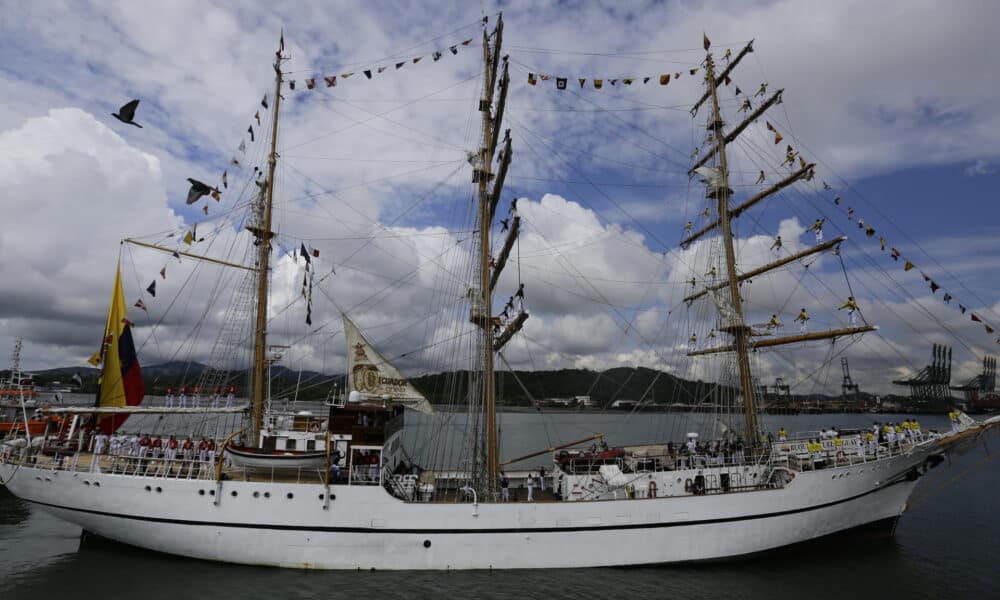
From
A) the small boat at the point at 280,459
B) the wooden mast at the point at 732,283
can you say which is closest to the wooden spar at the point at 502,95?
the wooden mast at the point at 732,283

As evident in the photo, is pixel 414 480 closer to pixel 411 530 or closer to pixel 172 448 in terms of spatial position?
pixel 411 530

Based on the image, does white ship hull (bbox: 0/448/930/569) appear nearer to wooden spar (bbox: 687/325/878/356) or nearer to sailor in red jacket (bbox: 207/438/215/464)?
sailor in red jacket (bbox: 207/438/215/464)

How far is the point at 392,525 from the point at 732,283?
60.1ft

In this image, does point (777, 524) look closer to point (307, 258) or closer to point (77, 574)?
point (307, 258)

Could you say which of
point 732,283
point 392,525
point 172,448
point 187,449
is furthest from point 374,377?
point 732,283

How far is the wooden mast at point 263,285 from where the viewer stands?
1750 cm

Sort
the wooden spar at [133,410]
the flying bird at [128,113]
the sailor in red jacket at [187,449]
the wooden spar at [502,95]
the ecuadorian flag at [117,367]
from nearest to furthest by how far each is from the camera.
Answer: the flying bird at [128,113] → the wooden spar at [133,410] → the sailor in red jacket at [187,449] → the ecuadorian flag at [117,367] → the wooden spar at [502,95]

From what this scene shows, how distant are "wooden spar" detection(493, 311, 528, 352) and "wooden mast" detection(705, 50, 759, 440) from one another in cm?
1033

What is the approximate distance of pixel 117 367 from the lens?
17.3 metres

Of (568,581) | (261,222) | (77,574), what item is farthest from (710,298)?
(77,574)

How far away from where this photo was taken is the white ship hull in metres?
14.3

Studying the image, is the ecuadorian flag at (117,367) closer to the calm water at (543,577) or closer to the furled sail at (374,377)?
the calm water at (543,577)

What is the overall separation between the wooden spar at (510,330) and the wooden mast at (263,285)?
29.3 feet

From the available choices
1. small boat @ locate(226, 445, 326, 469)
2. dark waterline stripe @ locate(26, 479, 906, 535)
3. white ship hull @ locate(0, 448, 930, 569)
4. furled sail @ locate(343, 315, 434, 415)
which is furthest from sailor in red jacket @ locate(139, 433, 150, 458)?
furled sail @ locate(343, 315, 434, 415)
